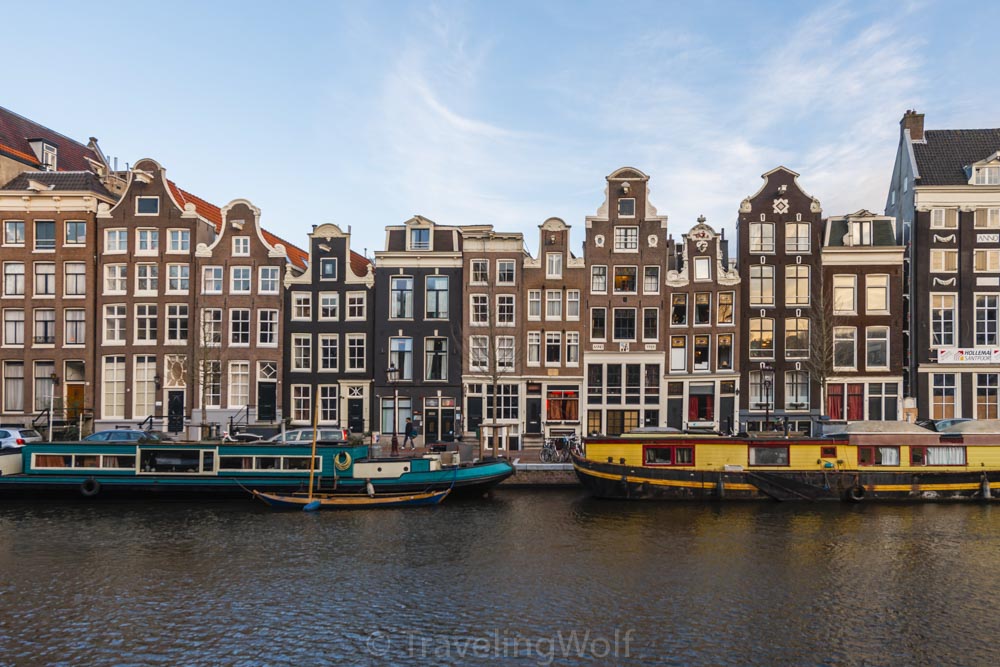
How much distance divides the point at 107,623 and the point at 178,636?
95.1 inches

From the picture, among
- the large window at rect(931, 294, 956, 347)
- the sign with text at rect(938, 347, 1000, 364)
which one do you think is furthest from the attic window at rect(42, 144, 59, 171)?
the sign with text at rect(938, 347, 1000, 364)

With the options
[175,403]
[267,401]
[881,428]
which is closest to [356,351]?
[267,401]

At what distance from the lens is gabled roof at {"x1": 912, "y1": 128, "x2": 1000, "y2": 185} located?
50750mm

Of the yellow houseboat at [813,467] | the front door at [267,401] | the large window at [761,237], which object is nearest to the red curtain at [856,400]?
the large window at [761,237]

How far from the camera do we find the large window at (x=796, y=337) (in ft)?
165

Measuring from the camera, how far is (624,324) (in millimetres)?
50312

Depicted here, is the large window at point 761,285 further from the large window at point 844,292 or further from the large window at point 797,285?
the large window at point 844,292

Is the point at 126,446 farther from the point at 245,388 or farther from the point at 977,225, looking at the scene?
the point at 977,225

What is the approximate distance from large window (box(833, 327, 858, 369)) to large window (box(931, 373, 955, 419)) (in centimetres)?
541

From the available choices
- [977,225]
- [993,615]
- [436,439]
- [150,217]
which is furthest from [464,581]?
[977,225]

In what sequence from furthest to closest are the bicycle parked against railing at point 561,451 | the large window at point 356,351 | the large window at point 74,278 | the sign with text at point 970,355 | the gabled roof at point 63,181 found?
1. the gabled roof at point 63,181
2. the large window at point 74,278
3. the large window at point 356,351
4. the sign with text at point 970,355
5. the bicycle parked against railing at point 561,451

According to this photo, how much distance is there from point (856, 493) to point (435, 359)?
26.5 meters

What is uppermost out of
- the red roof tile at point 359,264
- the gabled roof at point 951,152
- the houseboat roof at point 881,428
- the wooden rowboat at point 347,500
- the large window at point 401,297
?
the gabled roof at point 951,152

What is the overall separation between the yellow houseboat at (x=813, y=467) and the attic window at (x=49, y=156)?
1930 inches
